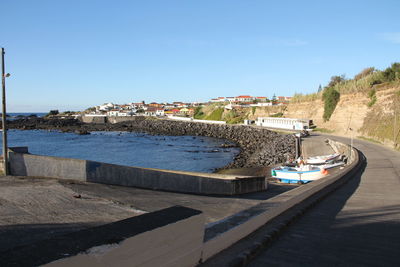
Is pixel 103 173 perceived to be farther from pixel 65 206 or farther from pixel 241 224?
pixel 241 224

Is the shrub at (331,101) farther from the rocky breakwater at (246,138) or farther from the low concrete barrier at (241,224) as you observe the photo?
the low concrete barrier at (241,224)

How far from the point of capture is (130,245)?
2482mm

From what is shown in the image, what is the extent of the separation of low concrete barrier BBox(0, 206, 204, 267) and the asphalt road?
51.0 inches

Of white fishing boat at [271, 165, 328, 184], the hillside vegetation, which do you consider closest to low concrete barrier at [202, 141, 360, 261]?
white fishing boat at [271, 165, 328, 184]

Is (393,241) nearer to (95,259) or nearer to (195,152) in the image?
(95,259)

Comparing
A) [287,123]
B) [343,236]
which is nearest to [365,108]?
[287,123]

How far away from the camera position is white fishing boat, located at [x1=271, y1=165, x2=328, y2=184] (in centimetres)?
2069

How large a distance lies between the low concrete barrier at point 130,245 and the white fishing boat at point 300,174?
18687 mm

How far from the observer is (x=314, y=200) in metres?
8.00

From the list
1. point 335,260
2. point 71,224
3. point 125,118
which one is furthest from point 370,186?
point 125,118

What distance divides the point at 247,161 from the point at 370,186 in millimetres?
24769

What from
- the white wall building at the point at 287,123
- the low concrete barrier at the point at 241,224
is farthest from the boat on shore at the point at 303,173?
the white wall building at the point at 287,123

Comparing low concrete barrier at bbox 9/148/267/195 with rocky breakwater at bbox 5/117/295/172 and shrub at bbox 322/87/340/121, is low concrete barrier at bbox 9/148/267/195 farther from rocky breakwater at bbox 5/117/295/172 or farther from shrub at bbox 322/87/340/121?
shrub at bbox 322/87/340/121

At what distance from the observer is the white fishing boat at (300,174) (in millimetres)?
20688
